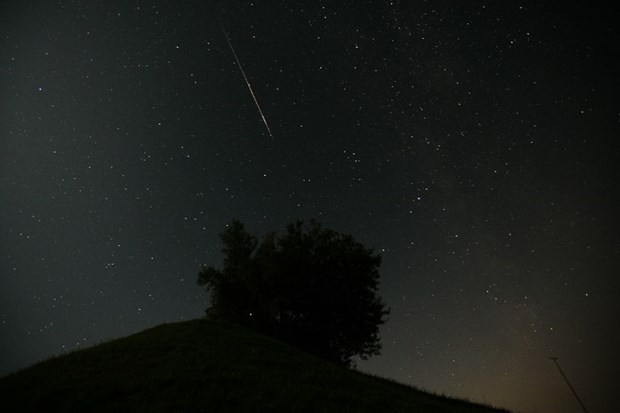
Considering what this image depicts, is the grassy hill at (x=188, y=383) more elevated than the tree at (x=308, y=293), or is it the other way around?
the tree at (x=308, y=293)

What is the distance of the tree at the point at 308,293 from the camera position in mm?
33094

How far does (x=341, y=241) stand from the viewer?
36.1 metres

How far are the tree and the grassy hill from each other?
1436cm

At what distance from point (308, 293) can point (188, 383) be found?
21.7 metres

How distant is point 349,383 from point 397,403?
215 cm

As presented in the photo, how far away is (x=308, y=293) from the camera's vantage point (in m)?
33.3

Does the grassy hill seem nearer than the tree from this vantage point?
Yes

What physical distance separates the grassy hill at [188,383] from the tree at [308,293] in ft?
47.1

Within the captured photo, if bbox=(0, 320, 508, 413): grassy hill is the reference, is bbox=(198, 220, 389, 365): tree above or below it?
above

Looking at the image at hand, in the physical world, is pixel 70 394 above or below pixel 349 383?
below

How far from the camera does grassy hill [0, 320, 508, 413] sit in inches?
409

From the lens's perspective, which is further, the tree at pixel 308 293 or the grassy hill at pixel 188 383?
the tree at pixel 308 293

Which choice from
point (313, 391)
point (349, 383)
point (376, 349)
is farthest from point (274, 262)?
point (313, 391)

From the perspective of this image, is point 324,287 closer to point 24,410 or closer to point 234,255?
point 234,255
